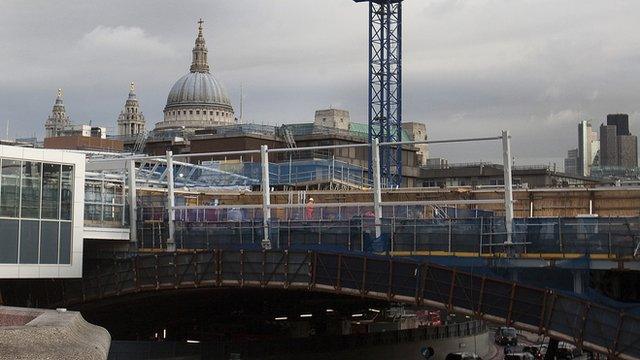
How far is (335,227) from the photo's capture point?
214ft

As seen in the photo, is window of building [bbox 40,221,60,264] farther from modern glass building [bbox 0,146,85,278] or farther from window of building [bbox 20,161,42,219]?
window of building [bbox 20,161,42,219]

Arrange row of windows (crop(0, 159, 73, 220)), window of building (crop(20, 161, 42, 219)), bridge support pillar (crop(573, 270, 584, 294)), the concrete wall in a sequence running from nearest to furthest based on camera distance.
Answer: bridge support pillar (crop(573, 270, 584, 294)), row of windows (crop(0, 159, 73, 220)), window of building (crop(20, 161, 42, 219)), the concrete wall

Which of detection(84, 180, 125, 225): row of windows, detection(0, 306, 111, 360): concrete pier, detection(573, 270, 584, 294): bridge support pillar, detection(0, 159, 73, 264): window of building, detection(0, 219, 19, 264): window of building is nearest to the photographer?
detection(0, 306, 111, 360): concrete pier

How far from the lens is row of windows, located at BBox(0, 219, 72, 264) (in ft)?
209

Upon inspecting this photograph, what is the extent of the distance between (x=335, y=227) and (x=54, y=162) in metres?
16.8

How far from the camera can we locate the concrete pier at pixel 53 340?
19750 mm

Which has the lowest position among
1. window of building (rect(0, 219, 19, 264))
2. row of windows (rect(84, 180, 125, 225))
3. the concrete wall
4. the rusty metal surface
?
the concrete wall

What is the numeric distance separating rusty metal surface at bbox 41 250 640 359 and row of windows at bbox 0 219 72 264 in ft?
15.8

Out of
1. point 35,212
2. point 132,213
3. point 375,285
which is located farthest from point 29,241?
point 375,285

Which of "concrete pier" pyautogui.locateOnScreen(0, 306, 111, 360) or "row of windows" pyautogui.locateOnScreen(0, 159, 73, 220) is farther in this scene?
"row of windows" pyautogui.locateOnScreen(0, 159, 73, 220)

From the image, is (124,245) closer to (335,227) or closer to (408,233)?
(335,227)

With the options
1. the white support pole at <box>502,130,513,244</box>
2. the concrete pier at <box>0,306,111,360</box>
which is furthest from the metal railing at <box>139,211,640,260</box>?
the concrete pier at <box>0,306,111,360</box>

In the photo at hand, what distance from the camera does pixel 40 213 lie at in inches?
2589

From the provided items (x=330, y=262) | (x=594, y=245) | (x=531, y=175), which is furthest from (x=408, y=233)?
(x=531, y=175)
